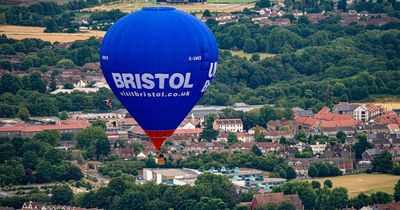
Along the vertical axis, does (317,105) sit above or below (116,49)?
below

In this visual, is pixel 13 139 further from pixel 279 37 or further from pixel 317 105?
pixel 279 37

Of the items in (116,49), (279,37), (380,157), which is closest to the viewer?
(116,49)

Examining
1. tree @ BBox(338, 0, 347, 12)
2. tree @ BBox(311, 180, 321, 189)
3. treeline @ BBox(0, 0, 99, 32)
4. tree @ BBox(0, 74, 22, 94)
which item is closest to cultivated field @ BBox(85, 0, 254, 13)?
treeline @ BBox(0, 0, 99, 32)

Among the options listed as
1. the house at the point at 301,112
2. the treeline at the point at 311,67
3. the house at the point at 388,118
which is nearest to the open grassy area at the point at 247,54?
the treeline at the point at 311,67

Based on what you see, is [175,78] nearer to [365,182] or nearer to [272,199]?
[272,199]

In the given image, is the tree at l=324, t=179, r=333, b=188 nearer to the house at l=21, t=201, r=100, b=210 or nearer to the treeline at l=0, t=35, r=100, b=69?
the house at l=21, t=201, r=100, b=210

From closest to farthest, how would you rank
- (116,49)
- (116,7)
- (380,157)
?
1. (116,49)
2. (380,157)
3. (116,7)

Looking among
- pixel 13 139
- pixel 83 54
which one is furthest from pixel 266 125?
pixel 83 54
